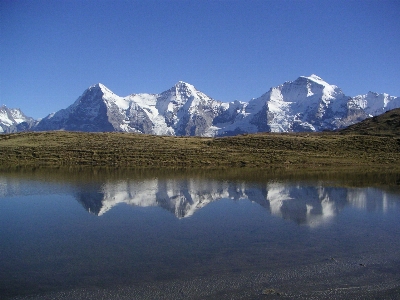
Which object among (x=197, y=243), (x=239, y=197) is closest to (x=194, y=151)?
(x=239, y=197)

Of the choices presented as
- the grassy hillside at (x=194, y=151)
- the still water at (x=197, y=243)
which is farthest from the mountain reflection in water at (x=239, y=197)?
the grassy hillside at (x=194, y=151)

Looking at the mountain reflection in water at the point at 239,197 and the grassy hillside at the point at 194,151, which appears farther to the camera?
the grassy hillside at the point at 194,151

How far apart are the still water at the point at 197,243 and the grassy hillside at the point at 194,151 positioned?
31.8 meters

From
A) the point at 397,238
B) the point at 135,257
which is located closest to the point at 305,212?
the point at 397,238

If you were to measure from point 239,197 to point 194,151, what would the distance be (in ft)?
146

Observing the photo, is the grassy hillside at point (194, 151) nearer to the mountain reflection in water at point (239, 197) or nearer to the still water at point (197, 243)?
the mountain reflection in water at point (239, 197)

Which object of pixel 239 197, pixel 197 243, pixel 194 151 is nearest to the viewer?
pixel 197 243

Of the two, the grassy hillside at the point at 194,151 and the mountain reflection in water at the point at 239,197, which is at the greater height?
the grassy hillside at the point at 194,151

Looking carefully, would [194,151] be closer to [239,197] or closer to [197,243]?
[239,197]

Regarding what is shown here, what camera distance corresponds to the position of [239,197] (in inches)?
1610

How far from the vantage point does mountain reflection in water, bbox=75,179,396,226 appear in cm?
3359

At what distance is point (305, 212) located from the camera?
108ft

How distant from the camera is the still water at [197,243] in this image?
17266mm

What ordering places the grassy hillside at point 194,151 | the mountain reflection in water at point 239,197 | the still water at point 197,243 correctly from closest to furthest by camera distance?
the still water at point 197,243 < the mountain reflection in water at point 239,197 < the grassy hillside at point 194,151
